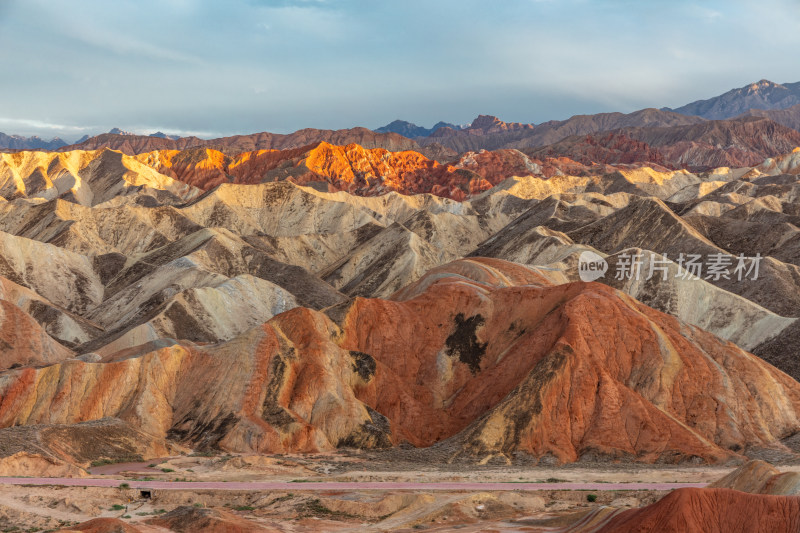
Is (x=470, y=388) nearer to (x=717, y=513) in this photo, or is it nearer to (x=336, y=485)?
(x=336, y=485)

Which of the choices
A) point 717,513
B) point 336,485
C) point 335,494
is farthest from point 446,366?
point 717,513

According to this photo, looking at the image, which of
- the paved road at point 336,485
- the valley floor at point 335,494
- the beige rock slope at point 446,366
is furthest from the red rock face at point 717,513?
the beige rock slope at point 446,366

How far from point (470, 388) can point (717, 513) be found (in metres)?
40.1

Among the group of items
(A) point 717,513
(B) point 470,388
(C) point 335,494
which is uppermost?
(A) point 717,513

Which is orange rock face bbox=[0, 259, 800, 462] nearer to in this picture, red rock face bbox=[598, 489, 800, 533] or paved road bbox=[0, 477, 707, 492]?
paved road bbox=[0, 477, 707, 492]

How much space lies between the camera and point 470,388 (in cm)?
7394

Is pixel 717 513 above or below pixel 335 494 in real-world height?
above

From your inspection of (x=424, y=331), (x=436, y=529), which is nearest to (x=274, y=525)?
(x=436, y=529)

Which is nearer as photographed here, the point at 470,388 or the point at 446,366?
the point at 470,388

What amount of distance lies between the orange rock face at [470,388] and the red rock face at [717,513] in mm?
27790

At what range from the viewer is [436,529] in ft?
137

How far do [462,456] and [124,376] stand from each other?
29568 millimetres

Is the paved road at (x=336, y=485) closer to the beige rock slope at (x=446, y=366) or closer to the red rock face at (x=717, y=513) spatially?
the beige rock slope at (x=446, y=366)

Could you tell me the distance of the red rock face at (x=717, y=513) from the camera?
3372 centimetres
